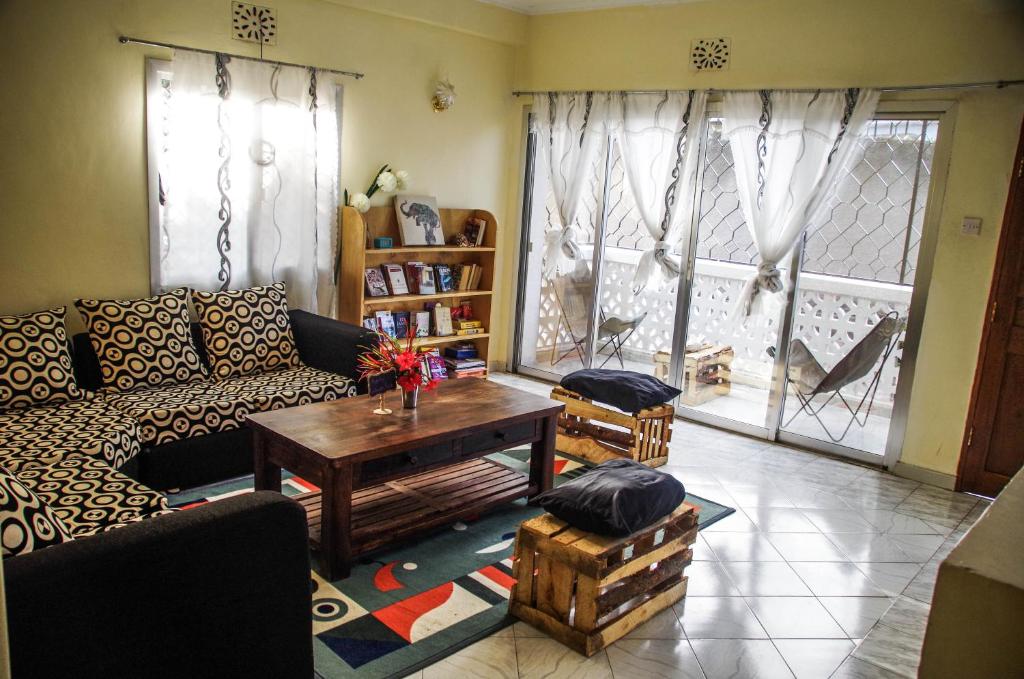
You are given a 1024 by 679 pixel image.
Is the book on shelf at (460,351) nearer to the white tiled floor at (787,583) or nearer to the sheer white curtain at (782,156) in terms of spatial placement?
the white tiled floor at (787,583)

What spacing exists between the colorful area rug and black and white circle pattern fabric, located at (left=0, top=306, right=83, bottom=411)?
28.5 inches

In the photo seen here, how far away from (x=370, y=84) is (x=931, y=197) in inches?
137

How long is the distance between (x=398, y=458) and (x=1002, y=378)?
3.30 metres

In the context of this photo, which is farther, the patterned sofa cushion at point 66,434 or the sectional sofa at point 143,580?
the patterned sofa cushion at point 66,434

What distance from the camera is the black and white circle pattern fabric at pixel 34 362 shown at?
354 cm

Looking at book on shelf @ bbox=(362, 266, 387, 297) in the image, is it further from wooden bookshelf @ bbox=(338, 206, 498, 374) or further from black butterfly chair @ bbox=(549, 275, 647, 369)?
black butterfly chair @ bbox=(549, 275, 647, 369)

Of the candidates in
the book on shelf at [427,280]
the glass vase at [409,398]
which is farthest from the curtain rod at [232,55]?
the glass vase at [409,398]

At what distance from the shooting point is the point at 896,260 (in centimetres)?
466

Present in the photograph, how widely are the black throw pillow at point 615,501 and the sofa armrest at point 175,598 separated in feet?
3.40

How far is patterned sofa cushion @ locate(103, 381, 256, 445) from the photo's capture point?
3623 mm

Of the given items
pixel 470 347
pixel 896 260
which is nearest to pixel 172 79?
pixel 470 347

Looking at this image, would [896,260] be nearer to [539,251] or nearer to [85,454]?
[539,251]

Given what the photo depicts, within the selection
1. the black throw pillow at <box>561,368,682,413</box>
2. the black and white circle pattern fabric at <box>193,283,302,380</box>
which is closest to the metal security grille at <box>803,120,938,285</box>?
the black throw pillow at <box>561,368,682,413</box>

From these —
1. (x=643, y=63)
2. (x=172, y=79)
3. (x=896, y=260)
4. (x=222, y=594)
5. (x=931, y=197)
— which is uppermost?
(x=643, y=63)
